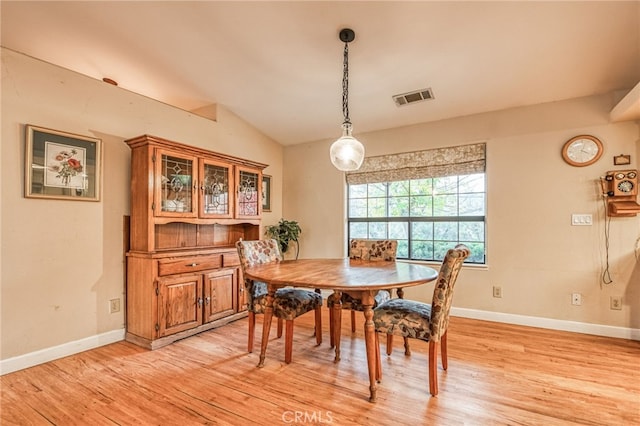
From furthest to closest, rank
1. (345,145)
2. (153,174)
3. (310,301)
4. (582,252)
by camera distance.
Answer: (582,252) < (153,174) < (310,301) < (345,145)

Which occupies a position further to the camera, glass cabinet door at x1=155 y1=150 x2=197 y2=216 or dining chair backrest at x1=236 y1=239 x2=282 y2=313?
glass cabinet door at x1=155 y1=150 x2=197 y2=216

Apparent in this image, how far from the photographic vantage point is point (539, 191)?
3297 millimetres

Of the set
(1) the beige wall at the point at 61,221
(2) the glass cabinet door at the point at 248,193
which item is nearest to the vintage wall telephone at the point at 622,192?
(2) the glass cabinet door at the point at 248,193

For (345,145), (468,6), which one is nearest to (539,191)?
(468,6)

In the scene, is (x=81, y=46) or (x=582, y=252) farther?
(x=582, y=252)

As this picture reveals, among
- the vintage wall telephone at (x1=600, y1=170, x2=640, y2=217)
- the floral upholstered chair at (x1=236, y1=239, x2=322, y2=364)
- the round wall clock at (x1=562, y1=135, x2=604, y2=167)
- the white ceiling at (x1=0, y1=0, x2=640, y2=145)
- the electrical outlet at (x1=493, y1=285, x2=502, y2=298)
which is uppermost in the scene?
the white ceiling at (x1=0, y1=0, x2=640, y2=145)

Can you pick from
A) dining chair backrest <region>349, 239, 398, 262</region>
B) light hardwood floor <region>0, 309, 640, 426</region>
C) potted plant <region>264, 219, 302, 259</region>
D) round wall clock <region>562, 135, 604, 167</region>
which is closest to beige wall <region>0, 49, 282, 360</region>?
light hardwood floor <region>0, 309, 640, 426</region>

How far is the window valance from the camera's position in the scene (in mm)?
3631

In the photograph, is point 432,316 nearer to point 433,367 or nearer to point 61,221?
point 433,367

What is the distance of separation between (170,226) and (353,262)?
6.63ft

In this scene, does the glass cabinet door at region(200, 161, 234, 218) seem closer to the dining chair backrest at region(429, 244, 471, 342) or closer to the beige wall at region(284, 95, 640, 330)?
the beige wall at region(284, 95, 640, 330)

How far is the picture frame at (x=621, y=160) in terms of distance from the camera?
2938mm

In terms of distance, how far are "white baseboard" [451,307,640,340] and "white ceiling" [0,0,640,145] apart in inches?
92.4

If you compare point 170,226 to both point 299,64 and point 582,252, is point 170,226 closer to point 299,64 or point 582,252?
point 299,64
